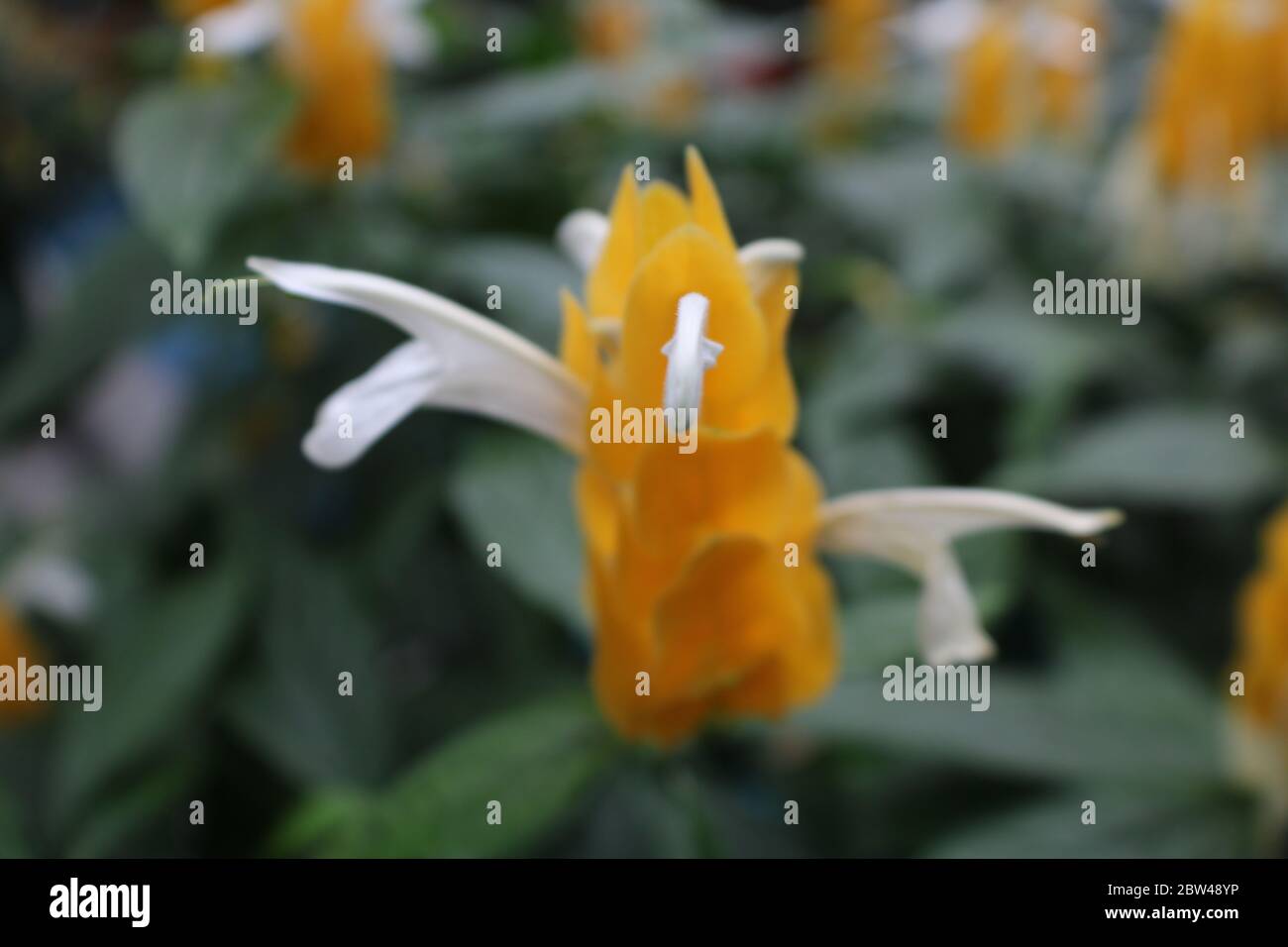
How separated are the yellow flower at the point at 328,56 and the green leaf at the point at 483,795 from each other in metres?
0.55

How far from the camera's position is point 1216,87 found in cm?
107

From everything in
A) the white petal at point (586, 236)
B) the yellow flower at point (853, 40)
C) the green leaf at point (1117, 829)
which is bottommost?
the green leaf at point (1117, 829)

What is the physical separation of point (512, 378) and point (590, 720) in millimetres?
212

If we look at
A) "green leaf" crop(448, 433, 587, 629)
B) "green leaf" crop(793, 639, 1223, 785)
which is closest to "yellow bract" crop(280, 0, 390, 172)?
"green leaf" crop(448, 433, 587, 629)

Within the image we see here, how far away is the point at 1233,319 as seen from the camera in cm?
106

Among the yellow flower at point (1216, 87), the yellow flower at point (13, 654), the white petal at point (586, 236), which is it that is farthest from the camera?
the yellow flower at point (1216, 87)

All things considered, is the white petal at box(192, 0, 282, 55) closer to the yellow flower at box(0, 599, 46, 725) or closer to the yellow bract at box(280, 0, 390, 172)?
the yellow bract at box(280, 0, 390, 172)

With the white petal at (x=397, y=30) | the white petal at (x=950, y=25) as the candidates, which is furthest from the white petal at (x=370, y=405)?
the white petal at (x=950, y=25)

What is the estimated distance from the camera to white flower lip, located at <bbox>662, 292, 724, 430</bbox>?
0.38 meters

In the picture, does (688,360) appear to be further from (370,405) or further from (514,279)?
(514,279)

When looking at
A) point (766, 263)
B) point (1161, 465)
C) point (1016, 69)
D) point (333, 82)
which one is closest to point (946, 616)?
point (766, 263)

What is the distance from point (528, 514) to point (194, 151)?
0.37 m

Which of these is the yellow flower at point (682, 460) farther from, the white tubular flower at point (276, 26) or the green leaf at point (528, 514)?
the white tubular flower at point (276, 26)

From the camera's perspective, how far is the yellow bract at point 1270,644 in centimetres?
67
